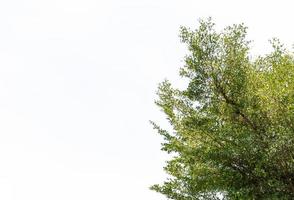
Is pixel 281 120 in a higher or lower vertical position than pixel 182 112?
lower

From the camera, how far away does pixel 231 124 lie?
1983 centimetres

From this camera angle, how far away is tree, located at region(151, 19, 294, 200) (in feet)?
61.5

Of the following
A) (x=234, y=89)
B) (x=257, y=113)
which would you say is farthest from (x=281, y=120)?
(x=234, y=89)

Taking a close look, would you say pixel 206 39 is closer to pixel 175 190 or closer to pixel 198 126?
pixel 198 126

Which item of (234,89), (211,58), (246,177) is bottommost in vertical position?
(246,177)

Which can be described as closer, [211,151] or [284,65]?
[211,151]

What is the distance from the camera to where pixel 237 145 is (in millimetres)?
18812

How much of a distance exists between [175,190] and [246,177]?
14.3 ft

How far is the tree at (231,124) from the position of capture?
18.7 m

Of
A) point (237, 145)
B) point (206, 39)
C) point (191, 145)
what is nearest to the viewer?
point (237, 145)

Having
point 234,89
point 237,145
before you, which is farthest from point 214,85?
point 237,145

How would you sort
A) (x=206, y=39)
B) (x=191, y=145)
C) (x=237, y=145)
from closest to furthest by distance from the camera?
(x=237, y=145) < (x=191, y=145) < (x=206, y=39)

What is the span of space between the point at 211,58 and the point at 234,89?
2.02 metres

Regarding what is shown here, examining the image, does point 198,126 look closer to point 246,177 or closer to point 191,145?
point 191,145
